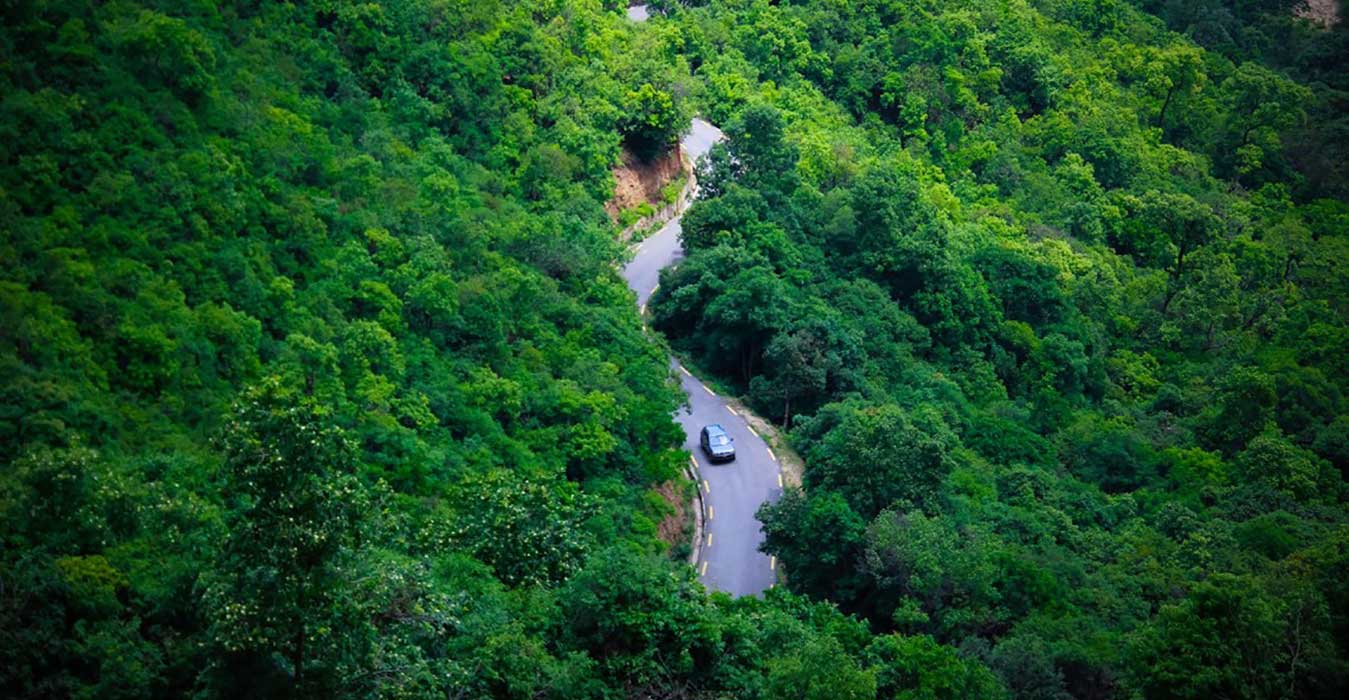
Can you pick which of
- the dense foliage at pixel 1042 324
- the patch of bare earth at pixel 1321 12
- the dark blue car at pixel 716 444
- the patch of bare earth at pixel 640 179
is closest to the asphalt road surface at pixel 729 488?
the dark blue car at pixel 716 444

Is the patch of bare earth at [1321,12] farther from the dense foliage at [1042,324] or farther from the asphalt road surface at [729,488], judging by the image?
the asphalt road surface at [729,488]

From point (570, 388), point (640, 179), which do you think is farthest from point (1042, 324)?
point (570, 388)

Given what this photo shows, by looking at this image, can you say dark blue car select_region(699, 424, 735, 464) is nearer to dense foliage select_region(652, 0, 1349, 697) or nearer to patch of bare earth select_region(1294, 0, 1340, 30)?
dense foliage select_region(652, 0, 1349, 697)

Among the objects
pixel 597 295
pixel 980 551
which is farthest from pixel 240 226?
pixel 980 551

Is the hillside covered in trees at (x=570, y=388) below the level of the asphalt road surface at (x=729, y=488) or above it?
above

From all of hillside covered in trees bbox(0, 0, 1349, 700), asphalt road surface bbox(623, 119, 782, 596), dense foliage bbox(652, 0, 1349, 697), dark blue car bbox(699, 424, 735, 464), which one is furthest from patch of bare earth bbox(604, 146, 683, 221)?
dark blue car bbox(699, 424, 735, 464)

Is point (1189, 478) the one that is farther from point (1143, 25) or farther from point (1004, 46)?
point (1143, 25)
